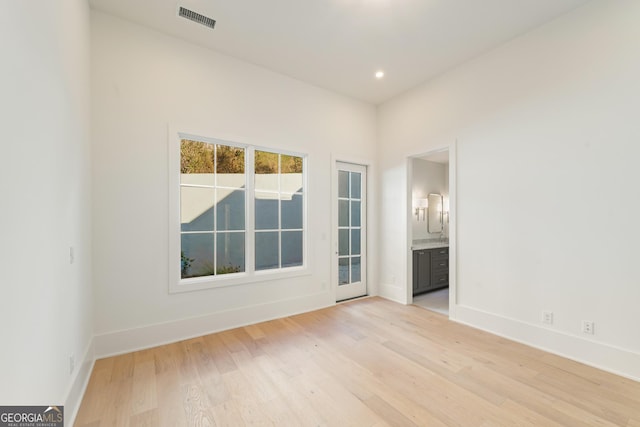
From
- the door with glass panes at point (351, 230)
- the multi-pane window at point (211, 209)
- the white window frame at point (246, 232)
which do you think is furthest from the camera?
the door with glass panes at point (351, 230)

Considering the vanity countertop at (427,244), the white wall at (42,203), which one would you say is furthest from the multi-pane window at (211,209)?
the vanity countertop at (427,244)

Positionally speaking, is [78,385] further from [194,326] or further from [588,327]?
[588,327]

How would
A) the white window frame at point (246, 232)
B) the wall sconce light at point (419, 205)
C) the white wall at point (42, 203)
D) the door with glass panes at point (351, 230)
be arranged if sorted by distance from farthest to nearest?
1. the wall sconce light at point (419, 205)
2. the door with glass panes at point (351, 230)
3. the white window frame at point (246, 232)
4. the white wall at point (42, 203)

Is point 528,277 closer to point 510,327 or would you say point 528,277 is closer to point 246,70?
point 510,327

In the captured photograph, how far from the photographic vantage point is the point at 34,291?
4.40 ft

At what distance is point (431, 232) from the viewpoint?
6020mm

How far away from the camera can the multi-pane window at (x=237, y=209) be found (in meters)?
3.25

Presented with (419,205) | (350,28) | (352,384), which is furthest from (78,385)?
(419,205)

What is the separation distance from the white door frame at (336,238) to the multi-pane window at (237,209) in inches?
21.7

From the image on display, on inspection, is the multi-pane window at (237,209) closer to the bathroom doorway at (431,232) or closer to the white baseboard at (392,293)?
the white baseboard at (392,293)

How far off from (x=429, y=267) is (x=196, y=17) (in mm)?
5052

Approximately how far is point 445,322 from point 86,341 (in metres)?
3.98

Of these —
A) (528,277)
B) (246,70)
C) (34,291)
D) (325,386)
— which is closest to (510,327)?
(528,277)

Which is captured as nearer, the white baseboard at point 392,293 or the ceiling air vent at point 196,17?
the ceiling air vent at point 196,17
